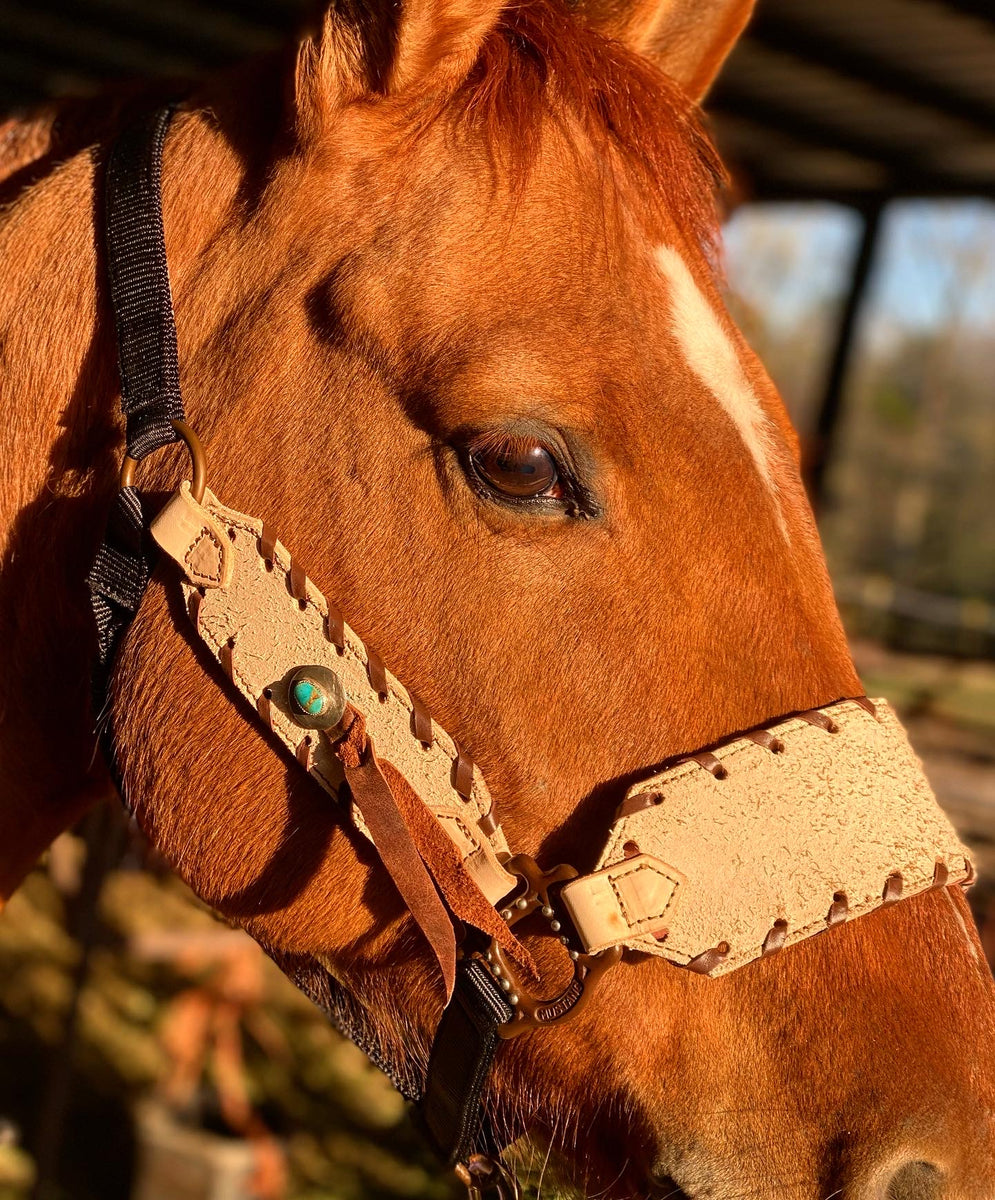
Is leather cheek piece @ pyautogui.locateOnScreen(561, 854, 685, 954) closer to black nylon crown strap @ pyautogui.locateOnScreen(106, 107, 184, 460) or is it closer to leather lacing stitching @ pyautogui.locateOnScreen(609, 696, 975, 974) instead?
leather lacing stitching @ pyautogui.locateOnScreen(609, 696, 975, 974)

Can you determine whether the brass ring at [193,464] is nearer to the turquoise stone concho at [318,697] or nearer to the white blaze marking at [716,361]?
the turquoise stone concho at [318,697]

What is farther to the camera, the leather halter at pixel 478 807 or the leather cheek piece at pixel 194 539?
the leather cheek piece at pixel 194 539

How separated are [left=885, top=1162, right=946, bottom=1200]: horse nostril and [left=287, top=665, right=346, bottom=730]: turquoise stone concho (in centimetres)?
78

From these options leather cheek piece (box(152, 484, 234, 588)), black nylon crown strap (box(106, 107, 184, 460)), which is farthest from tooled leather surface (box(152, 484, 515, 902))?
black nylon crown strap (box(106, 107, 184, 460))

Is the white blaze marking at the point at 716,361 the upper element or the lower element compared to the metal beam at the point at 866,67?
upper

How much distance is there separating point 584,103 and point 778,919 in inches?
41.3

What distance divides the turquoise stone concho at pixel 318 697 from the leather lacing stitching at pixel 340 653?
0.03 meters

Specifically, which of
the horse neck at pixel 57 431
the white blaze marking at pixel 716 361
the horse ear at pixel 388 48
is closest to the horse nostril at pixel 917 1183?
the white blaze marking at pixel 716 361

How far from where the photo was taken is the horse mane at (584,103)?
4.82ft

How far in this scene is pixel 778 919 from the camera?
4.16 feet

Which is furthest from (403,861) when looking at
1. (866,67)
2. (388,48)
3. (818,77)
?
(818,77)

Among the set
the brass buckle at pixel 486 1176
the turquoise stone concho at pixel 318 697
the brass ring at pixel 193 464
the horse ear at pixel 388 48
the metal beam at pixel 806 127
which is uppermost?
the horse ear at pixel 388 48

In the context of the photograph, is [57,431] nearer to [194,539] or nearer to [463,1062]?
[194,539]

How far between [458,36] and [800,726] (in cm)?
94
